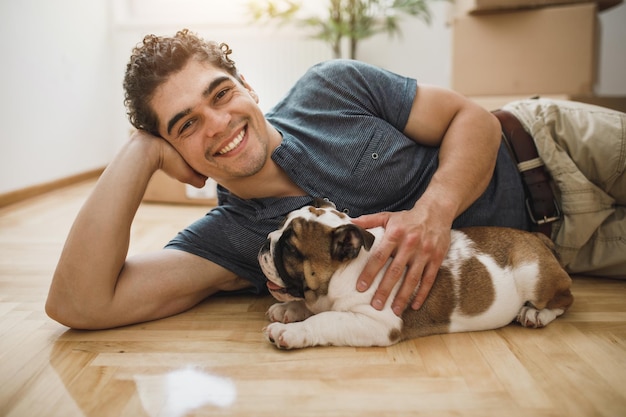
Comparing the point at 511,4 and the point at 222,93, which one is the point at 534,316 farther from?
the point at 511,4

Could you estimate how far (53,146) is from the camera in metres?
4.38

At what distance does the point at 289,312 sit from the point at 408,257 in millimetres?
411

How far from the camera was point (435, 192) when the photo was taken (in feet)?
5.29

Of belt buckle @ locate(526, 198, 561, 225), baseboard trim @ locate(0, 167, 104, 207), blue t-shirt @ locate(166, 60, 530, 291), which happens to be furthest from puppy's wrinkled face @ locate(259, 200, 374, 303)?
baseboard trim @ locate(0, 167, 104, 207)

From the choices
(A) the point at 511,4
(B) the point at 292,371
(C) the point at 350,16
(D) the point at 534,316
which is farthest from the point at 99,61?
(D) the point at 534,316

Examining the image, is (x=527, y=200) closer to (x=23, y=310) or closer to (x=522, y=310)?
(x=522, y=310)

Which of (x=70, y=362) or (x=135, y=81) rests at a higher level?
(x=135, y=81)

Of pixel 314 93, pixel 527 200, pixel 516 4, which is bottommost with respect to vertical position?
pixel 527 200

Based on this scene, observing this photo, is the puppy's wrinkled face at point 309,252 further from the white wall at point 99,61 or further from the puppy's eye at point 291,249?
the white wall at point 99,61

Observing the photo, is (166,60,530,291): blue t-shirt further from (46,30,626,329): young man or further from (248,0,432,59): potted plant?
(248,0,432,59): potted plant

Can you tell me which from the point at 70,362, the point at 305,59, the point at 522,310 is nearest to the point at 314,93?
the point at 522,310

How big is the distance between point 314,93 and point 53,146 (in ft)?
10.9

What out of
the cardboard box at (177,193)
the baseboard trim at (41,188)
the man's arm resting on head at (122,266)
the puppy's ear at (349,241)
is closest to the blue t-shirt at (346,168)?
the man's arm resting on head at (122,266)

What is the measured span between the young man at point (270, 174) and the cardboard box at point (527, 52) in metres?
1.33
